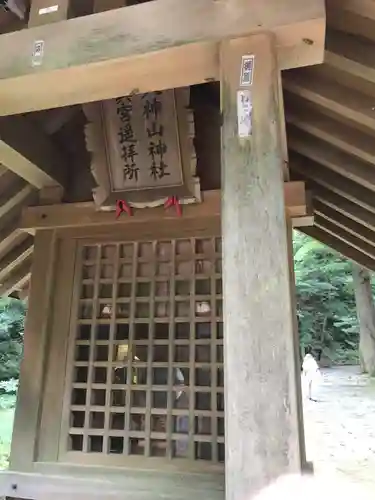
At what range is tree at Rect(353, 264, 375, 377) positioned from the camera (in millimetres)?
10508

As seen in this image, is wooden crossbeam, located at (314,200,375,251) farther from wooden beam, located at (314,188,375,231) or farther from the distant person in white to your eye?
the distant person in white

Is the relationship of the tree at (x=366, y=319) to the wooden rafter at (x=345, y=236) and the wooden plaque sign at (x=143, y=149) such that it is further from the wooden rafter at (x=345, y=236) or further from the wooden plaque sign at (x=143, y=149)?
the wooden plaque sign at (x=143, y=149)

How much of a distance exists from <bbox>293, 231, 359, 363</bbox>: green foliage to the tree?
10.6 feet

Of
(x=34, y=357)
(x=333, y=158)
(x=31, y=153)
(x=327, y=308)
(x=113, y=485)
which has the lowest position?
(x=113, y=485)

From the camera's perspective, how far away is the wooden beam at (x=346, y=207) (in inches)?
142

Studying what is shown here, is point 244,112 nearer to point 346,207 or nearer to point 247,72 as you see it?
point 247,72

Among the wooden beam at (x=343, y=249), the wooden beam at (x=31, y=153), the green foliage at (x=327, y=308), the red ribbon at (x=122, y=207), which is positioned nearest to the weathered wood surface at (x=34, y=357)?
the wooden beam at (x=31, y=153)

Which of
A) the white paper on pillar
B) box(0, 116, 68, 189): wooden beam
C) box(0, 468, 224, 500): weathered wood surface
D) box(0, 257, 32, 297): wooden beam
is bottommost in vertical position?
box(0, 468, 224, 500): weathered wood surface

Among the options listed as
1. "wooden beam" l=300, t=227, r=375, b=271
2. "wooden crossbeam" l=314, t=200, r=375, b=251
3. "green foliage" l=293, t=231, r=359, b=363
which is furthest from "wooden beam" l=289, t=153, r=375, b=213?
"green foliage" l=293, t=231, r=359, b=363

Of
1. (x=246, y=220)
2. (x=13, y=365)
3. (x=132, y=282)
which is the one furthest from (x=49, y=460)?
(x=13, y=365)

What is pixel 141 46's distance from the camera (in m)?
1.79

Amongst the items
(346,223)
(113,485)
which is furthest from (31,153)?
(346,223)

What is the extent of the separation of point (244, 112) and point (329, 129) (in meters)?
1.38

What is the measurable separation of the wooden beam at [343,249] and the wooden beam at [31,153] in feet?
8.69
